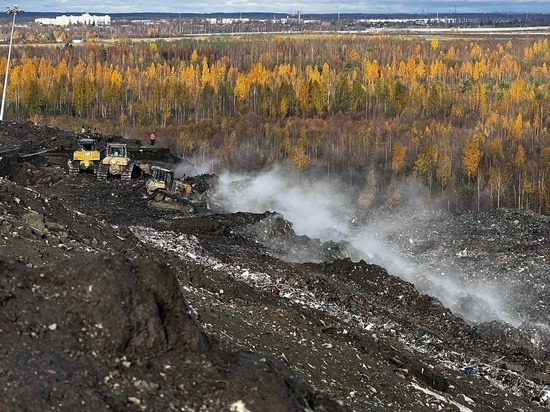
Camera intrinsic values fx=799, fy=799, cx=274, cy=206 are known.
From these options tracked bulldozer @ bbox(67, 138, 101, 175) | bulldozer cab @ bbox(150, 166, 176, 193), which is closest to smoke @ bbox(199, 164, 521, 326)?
bulldozer cab @ bbox(150, 166, 176, 193)

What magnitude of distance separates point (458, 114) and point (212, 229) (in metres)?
79.0

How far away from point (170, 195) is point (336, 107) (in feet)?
250

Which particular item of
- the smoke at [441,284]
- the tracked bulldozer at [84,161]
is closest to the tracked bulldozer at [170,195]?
the tracked bulldozer at [84,161]

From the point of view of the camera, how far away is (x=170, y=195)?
116 feet

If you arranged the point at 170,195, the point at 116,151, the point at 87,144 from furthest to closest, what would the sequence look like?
the point at 87,144
the point at 116,151
the point at 170,195

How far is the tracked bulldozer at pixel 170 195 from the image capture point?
3472 centimetres

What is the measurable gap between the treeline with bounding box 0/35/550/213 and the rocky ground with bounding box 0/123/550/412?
26498mm

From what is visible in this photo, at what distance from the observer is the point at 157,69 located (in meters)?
127

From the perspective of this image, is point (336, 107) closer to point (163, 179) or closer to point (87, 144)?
point (87, 144)

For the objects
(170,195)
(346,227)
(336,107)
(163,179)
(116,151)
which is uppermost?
(116,151)

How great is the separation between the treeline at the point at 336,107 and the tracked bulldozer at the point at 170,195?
2516 cm

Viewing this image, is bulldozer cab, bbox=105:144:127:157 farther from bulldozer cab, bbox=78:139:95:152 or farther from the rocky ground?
the rocky ground

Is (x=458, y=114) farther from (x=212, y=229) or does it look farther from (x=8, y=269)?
(x=8, y=269)

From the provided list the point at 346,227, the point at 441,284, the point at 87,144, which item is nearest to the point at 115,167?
the point at 87,144
